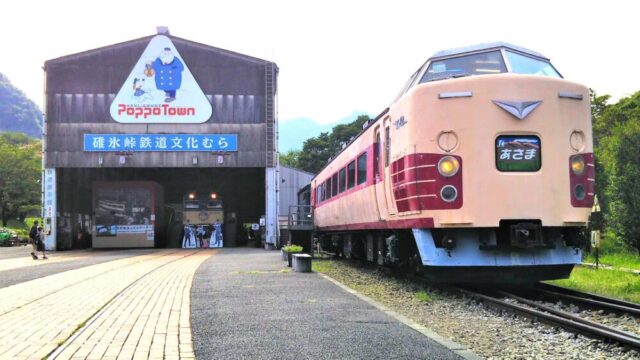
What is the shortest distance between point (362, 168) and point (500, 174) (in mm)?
4690

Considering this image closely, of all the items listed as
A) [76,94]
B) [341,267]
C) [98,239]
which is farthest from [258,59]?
[341,267]

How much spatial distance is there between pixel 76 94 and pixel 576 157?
26.8 meters

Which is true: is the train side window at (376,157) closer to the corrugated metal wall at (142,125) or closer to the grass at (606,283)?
the grass at (606,283)

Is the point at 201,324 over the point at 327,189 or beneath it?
beneath

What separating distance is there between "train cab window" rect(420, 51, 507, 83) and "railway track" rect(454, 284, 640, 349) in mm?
3382

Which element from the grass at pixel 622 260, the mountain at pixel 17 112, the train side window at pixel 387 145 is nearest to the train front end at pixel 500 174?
the train side window at pixel 387 145

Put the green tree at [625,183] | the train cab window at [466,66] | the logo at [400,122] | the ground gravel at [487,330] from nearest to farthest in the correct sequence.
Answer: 1. the ground gravel at [487,330]
2. the logo at [400,122]
3. the train cab window at [466,66]
4. the green tree at [625,183]

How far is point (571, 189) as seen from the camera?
8492mm

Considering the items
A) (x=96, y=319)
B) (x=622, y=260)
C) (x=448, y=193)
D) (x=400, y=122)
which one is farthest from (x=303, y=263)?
(x=622, y=260)

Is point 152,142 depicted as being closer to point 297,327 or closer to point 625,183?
point 625,183

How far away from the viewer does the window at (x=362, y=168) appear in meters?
12.4

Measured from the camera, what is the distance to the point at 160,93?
3002cm

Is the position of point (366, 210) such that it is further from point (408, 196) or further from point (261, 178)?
point (261, 178)

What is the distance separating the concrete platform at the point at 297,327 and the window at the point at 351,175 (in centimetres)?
404
